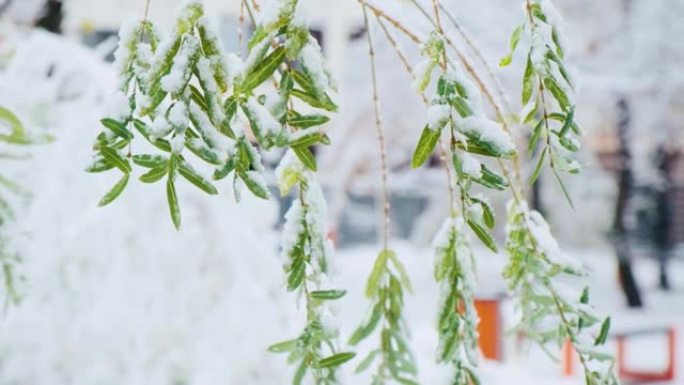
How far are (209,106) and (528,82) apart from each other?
0.62ft

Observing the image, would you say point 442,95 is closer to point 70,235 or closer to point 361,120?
point 70,235

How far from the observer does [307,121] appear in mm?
484

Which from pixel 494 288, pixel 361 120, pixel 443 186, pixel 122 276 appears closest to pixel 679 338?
pixel 494 288

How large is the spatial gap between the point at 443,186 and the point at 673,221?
3702mm

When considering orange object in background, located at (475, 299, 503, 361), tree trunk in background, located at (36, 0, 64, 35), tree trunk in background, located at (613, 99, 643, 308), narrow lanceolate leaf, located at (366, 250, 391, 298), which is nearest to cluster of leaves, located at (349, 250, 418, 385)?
narrow lanceolate leaf, located at (366, 250, 391, 298)

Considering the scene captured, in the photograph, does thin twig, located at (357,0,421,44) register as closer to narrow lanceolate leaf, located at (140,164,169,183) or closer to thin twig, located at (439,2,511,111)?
thin twig, located at (439,2,511,111)

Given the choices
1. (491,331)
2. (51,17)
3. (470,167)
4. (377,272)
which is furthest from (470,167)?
(491,331)

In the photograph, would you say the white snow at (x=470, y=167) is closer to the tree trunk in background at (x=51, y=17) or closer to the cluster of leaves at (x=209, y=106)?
the cluster of leaves at (x=209, y=106)

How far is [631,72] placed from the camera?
236 inches

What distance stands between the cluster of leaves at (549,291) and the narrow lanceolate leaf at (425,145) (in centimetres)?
19

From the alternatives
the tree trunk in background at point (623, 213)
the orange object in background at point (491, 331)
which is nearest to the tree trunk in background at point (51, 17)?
the orange object in background at point (491, 331)

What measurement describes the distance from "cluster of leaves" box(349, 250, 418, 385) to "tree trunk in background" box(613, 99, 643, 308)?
5835 mm

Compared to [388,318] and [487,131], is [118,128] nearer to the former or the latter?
[487,131]

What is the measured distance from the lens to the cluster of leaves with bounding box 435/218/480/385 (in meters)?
0.60
